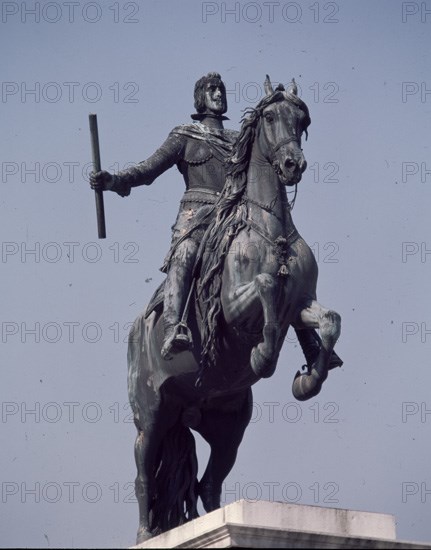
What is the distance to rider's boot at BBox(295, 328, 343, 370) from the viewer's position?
3123 cm

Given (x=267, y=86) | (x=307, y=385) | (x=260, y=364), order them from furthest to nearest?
1. (x=267, y=86)
2. (x=307, y=385)
3. (x=260, y=364)

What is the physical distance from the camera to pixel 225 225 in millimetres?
31453

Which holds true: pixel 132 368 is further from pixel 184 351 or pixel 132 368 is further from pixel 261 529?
pixel 261 529

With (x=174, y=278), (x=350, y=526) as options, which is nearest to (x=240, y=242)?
(x=174, y=278)

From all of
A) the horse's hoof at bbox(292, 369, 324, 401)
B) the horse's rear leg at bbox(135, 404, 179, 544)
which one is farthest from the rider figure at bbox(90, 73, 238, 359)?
the horse's hoof at bbox(292, 369, 324, 401)

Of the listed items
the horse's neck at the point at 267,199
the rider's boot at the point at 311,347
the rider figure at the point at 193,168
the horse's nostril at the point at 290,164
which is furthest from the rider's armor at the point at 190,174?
the horse's nostril at the point at 290,164

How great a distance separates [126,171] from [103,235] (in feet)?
2.32

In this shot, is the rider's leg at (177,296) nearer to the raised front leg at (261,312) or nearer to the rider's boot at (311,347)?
the raised front leg at (261,312)

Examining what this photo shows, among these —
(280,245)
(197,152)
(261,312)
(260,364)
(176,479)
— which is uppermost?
(197,152)

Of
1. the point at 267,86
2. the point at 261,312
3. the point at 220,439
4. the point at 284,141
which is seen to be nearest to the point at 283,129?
the point at 284,141

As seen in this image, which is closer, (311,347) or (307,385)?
(307,385)

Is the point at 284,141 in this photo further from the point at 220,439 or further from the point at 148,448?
the point at 148,448

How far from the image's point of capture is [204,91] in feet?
108

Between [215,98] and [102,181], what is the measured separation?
62.1 inches
